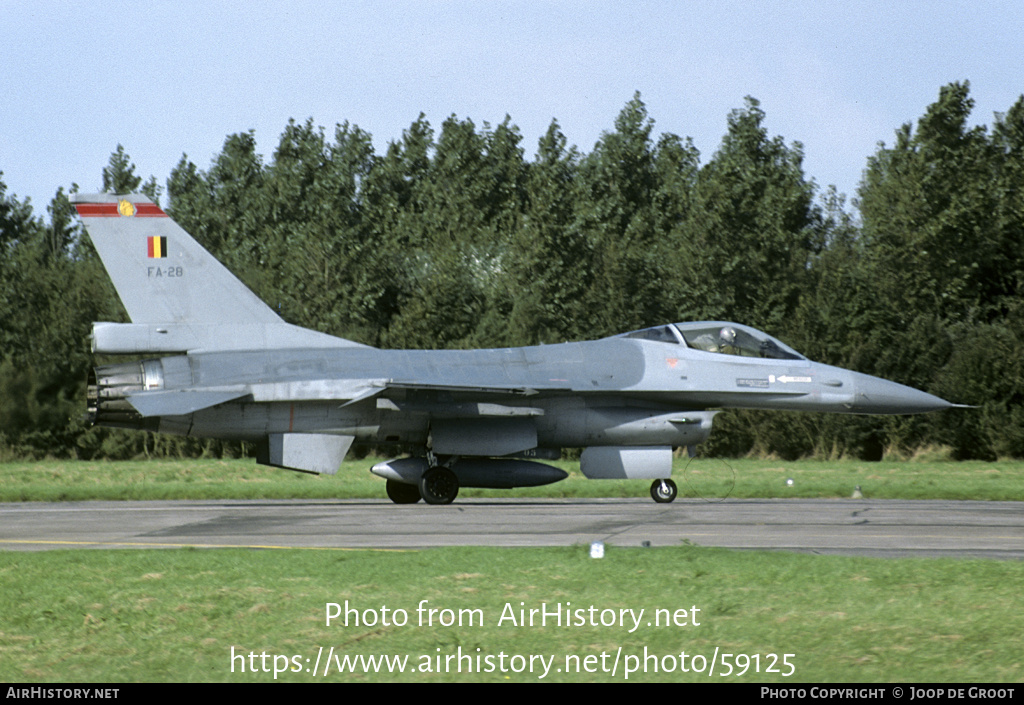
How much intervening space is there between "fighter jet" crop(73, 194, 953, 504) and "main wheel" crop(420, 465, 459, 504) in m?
0.02

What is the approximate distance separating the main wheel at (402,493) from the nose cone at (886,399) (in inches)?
314

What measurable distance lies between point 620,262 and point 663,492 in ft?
87.6

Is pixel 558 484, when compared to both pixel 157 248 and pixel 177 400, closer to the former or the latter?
pixel 177 400

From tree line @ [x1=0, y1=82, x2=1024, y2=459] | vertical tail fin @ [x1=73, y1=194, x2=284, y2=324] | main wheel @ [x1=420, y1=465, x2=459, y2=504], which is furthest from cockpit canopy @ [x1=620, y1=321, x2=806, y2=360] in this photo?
tree line @ [x1=0, y1=82, x2=1024, y2=459]

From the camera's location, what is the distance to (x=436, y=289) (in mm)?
42688

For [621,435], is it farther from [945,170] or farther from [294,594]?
[945,170]

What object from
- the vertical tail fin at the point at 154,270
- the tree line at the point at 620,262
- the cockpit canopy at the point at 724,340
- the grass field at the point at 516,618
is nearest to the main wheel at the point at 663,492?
the cockpit canopy at the point at 724,340

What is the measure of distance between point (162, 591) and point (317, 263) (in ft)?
116

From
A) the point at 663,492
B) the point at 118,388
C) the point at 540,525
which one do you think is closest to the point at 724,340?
the point at 663,492

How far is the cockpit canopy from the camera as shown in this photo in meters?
20.3

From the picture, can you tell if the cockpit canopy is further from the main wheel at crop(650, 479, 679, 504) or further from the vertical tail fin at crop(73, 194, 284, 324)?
the vertical tail fin at crop(73, 194, 284, 324)

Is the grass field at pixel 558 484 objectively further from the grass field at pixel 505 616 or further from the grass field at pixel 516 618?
the grass field at pixel 516 618

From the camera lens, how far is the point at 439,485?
19.5 meters

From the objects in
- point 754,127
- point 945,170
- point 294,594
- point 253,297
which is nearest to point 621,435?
point 253,297
